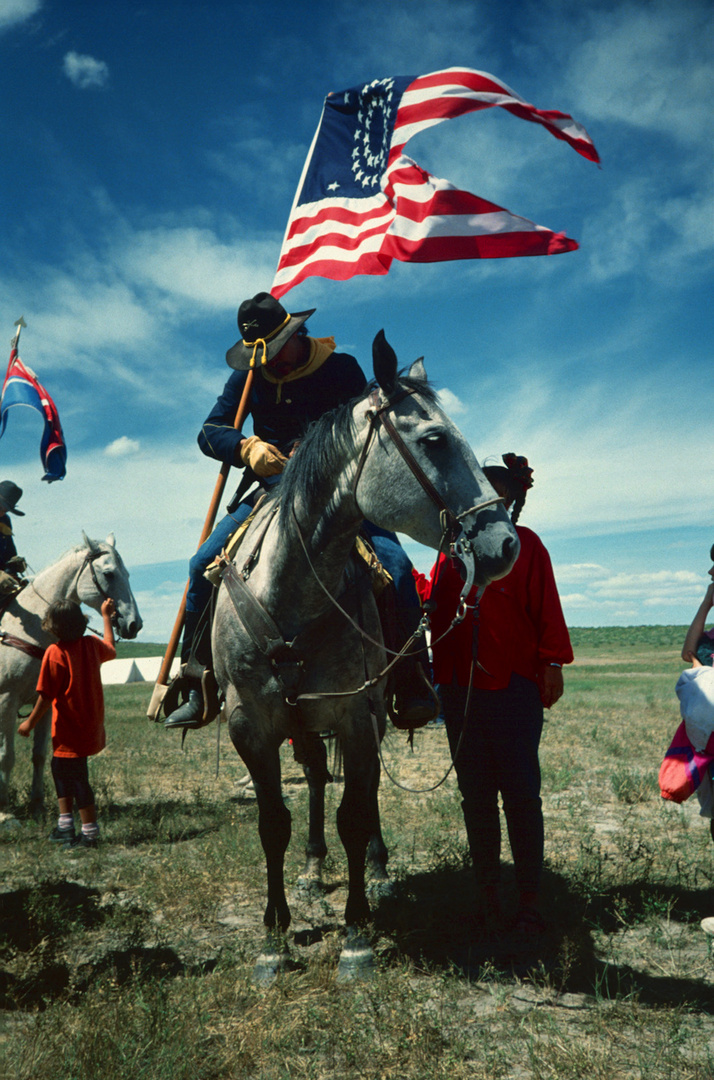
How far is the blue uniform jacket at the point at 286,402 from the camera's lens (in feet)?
16.6

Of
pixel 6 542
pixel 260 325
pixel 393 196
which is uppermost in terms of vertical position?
pixel 393 196

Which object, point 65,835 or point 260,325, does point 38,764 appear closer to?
point 65,835

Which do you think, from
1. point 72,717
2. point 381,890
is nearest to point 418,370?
point 381,890

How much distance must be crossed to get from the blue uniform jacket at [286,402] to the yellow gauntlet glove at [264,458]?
36cm

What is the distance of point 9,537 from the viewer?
9211mm

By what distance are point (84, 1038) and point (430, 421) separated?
3324mm

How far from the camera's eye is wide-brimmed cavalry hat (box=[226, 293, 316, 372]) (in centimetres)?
484

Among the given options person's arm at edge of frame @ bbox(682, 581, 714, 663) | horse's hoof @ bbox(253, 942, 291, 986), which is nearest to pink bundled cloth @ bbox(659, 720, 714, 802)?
person's arm at edge of frame @ bbox(682, 581, 714, 663)

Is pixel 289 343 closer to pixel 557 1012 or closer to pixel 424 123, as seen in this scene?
pixel 424 123

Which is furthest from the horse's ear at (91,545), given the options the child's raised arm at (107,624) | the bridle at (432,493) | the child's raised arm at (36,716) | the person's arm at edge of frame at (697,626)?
the person's arm at edge of frame at (697,626)

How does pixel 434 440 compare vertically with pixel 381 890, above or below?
above

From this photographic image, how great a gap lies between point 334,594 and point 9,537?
6.96 m

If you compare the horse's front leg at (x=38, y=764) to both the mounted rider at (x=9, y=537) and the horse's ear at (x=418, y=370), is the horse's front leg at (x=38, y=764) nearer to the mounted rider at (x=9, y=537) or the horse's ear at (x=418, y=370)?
the mounted rider at (x=9, y=537)

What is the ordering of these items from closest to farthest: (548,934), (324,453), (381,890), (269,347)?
1. (324,453)
2. (548,934)
3. (269,347)
4. (381,890)
